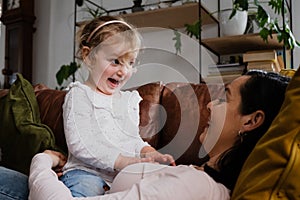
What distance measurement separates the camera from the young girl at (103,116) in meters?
1.22

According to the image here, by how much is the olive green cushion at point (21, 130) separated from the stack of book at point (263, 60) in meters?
1.28

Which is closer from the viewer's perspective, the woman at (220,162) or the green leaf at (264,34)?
the woman at (220,162)

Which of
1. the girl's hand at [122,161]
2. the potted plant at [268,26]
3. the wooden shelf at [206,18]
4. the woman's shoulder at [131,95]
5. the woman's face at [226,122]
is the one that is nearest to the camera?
the woman's face at [226,122]

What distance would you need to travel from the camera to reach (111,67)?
53.2 inches

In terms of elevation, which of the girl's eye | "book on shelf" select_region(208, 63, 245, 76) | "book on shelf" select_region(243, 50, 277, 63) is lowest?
"book on shelf" select_region(208, 63, 245, 76)

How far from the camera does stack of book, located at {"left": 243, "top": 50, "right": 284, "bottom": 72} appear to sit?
7.86 feet

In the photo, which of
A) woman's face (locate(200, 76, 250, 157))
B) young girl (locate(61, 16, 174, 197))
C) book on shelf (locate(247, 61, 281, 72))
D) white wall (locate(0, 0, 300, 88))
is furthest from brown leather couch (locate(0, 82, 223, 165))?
white wall (locate(0, 0, 300, 88))

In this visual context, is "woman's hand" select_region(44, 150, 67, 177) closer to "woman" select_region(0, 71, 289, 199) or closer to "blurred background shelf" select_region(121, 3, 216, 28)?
"woman" select_region(0, 71, 289, 199)

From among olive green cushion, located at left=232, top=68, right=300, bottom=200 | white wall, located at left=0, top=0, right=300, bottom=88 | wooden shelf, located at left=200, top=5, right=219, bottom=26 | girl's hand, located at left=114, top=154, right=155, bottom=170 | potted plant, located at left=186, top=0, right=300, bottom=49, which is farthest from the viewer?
white wall, located at left=0, top=0, right=300, bottom=88

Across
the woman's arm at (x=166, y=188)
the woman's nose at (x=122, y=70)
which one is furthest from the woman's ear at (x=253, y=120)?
the woman's nose at (x=122, y=70)

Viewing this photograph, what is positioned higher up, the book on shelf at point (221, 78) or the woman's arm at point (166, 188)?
the book on shelf at point (221, 78)

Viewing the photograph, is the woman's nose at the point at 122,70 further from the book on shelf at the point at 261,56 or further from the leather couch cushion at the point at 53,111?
the book on shelf at the point at 261,56

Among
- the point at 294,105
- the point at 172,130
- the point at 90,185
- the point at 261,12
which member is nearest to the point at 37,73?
the point at 261,12

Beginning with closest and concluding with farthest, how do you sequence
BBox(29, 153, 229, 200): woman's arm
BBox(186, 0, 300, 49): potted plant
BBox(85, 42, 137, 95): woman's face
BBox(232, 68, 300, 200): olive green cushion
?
BBox(232, 68, 300, 200): olive green cushion < BBox(29, 153, 229, 200): woman's arm < BBox(85, 42, 137, 95): woman's face < BBox(186, 0, 300, 49): potted plant
